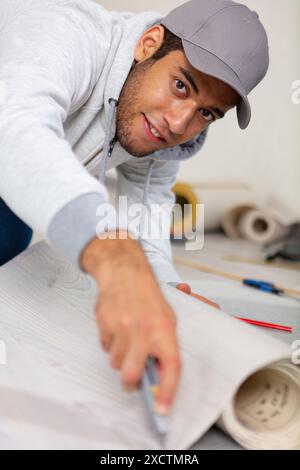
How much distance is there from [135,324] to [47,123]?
42 cm

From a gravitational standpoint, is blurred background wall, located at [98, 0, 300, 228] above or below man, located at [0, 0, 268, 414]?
below

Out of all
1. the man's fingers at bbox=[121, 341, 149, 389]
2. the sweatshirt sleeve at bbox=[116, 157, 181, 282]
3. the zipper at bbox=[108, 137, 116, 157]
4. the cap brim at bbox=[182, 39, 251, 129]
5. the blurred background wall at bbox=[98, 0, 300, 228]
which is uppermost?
the cap brim at bbox=[182, 39, 251, 129]

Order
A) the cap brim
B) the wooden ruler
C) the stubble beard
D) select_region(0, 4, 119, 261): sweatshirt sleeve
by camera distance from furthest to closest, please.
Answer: the wooden ruler → the stubble beard → the cap brim → select_region(0, 4, 119, 261): sweatshirt sleeve

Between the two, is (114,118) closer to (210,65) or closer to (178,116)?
(178,116)

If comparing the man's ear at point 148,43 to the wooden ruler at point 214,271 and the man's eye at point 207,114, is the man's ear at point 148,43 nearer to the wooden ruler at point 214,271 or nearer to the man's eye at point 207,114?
the man's eye at point 207,114

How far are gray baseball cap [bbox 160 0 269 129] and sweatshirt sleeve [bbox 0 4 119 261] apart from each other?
0.73ft

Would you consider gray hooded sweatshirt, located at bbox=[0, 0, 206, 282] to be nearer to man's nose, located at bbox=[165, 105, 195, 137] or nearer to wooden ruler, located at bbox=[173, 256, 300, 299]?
man's nose, located at bbox=[165, 105, 195, 137]

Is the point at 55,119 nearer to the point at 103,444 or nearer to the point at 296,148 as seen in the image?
the point at 103,444

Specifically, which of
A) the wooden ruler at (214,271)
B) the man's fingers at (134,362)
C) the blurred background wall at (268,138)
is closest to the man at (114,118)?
the man's fingers at (134,362)

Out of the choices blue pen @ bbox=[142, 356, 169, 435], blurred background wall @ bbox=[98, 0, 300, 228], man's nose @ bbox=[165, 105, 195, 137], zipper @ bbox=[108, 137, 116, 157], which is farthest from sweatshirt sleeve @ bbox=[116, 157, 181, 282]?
blurred background wall @ bbox=[98, 0, 300, 228]

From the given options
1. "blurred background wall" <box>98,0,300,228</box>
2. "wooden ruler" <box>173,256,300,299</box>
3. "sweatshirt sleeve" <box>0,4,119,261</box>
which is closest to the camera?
"sweatshirt sleeve" <box>0,4,119,261</box>

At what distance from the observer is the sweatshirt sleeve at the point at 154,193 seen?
5.41ft

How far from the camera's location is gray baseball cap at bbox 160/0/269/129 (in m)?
1.21

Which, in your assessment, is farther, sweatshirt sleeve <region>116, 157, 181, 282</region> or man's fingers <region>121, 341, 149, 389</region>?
sweatshirt sleeve <region>116, 157, 181, 282</region>
